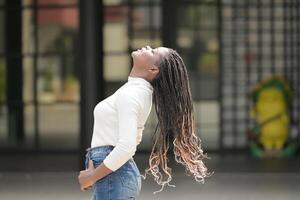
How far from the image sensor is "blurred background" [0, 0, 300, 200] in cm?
1234

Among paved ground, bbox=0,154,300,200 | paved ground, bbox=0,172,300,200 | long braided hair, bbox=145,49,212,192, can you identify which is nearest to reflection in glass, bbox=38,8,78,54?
paved ground, bbox=0,154,300,200

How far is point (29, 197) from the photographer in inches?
351

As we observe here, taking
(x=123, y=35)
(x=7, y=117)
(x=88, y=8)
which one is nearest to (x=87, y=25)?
(x=88, y=8)

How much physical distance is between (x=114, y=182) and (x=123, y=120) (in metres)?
0.34

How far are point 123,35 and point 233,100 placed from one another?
2.14 metres

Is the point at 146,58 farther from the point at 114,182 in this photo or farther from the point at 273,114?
the point at 273,114

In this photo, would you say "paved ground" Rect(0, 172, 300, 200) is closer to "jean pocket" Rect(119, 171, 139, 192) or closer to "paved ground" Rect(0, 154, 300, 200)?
"paved ground" Rect(0, 154, 300, 200)

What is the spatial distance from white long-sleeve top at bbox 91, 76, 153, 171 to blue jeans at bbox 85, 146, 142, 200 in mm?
54

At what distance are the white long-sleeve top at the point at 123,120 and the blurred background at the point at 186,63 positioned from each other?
8.34m

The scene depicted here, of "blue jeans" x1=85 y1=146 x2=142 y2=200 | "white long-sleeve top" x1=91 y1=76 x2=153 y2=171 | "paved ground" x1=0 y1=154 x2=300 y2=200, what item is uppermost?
"white long-sleeve top" x1=91 y1=76 x2=153 y2=171

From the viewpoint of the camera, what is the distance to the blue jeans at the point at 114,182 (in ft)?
12.3

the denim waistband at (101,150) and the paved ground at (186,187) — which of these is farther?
the paved ground at (186,187)

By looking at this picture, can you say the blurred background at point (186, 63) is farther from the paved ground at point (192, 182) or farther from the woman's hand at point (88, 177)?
the woman's hand at point (88, 177)

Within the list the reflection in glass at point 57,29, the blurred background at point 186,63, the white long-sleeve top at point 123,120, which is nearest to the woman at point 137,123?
the white long-sleeve top at point 123,120
